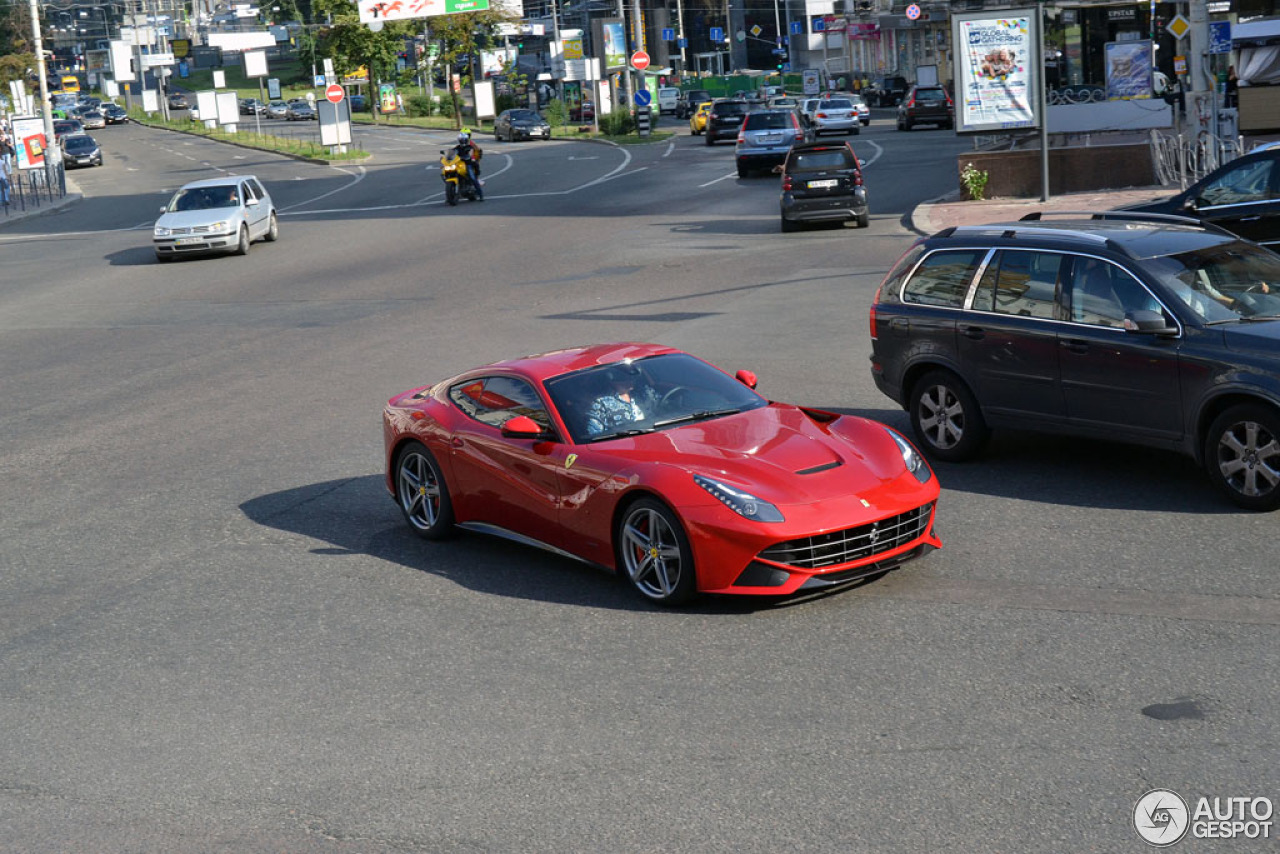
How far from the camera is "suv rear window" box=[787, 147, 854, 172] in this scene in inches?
1128

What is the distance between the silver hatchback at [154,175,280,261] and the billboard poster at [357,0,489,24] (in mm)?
36061

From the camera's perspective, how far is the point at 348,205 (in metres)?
42.0

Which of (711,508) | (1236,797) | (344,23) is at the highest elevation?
(344,23)

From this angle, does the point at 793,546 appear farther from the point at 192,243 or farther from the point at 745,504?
the point at 192,243

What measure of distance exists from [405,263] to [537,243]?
10.2ft

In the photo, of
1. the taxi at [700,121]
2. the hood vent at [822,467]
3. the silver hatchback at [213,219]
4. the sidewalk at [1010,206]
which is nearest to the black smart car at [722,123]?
the taxi at [700,121]

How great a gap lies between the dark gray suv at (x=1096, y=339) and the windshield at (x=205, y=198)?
22.5 m

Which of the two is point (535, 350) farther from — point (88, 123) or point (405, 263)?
point (88, 123)

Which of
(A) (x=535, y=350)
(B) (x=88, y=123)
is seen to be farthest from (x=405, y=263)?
(B) (x=88, y=123)

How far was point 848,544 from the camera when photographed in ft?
26.6

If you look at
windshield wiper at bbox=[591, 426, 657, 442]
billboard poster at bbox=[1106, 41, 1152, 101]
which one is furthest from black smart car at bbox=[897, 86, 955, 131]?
windshield wiper at bbox=[591, 426, 657, 442]

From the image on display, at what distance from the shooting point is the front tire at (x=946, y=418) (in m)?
11.1

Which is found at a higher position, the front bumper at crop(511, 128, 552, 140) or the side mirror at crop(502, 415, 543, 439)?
the front bumper at crop(511, 128, 552, 140)

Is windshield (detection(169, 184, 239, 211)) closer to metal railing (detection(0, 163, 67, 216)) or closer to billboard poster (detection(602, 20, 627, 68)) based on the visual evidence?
metal railing (detection(0, 163, 67, 216))
